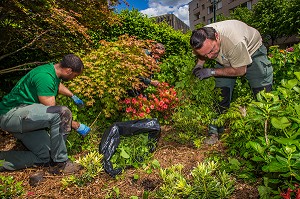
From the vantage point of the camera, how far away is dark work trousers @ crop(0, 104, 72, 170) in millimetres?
2859

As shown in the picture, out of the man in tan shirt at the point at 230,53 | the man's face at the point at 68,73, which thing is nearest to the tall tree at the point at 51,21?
the man's face at the point at 68,73

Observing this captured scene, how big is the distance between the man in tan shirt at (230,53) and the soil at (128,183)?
415 millimetres

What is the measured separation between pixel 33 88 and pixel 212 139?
231cm

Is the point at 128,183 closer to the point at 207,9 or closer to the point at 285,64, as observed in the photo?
the point at 285,64

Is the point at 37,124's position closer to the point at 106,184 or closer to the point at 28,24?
the point at 106,184

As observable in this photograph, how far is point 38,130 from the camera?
123 inches

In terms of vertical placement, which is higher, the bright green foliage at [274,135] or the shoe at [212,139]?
the bright green foliage at [274,135]

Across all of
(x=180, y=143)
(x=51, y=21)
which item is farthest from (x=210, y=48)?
(x=51, y=21)

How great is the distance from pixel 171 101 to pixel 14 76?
4132mm

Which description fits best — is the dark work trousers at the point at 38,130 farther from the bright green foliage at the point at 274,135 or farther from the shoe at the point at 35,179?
the bright green foliage at the point at 274,135

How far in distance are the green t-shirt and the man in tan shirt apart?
1657 mm

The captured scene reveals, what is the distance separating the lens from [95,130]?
12.8 feet

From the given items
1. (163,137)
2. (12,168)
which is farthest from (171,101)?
(12,168)

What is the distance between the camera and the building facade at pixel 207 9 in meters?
37.4
